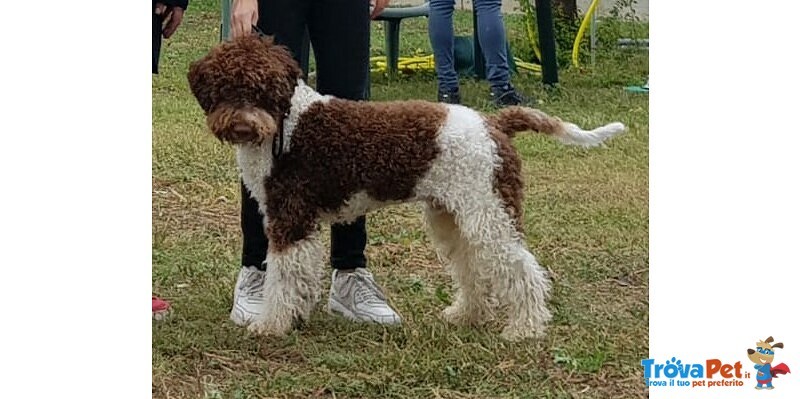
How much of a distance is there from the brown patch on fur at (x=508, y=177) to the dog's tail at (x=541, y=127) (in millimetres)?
62

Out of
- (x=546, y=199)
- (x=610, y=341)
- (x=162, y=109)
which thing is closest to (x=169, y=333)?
(x=610, y=341)

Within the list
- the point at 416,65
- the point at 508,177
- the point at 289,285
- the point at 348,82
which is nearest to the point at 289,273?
the point at 289,285

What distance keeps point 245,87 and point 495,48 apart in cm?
483

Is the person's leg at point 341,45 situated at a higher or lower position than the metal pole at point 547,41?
lower

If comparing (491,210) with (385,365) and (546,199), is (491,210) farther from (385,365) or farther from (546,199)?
(546,199)

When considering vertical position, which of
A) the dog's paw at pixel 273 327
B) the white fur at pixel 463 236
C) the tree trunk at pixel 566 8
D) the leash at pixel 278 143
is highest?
the tree trunk at pixel 566 8

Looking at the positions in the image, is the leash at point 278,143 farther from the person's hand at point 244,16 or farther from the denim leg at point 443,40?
the denim leg at point 443,40

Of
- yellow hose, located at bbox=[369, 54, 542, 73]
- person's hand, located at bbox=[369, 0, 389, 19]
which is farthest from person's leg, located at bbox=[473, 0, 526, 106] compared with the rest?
person's hand, located at bbox=[369, 0, 389, 19]

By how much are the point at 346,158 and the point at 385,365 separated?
76cm

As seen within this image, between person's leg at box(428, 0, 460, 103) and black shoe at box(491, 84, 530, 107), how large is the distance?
33cm

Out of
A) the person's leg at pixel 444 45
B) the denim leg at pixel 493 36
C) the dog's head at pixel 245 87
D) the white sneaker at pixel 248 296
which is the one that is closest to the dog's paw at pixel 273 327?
the white sneaker at pixel 248 296

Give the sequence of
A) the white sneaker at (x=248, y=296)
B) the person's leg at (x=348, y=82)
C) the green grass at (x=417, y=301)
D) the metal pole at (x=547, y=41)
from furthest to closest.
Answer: the metal pole at (x=547, y=41) < the white sneaker at (x=248, y=296) < the person's leg at (x=348, y=82) < the green grass at (x=417, y=301)

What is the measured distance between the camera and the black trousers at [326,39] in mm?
4055

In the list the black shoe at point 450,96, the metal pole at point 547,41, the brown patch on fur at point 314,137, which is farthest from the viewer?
the metal pole at point 547,41
